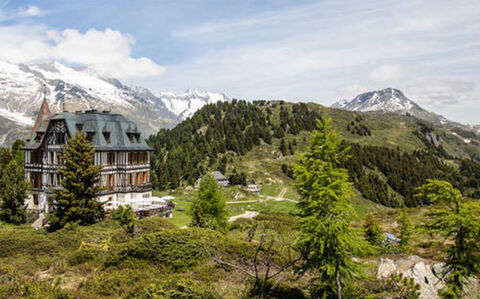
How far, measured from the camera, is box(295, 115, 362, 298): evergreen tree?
13823 millimetres

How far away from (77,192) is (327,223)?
2718cm

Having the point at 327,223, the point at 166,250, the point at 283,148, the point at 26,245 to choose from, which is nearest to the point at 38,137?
the point at 26,245

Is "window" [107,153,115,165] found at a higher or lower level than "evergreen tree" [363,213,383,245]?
higher

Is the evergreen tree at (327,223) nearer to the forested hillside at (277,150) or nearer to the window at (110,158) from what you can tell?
the window at (110,158)

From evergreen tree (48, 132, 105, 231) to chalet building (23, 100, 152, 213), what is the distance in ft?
29.3

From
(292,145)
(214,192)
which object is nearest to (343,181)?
(214,192)

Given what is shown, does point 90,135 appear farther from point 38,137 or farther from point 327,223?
point 327,223

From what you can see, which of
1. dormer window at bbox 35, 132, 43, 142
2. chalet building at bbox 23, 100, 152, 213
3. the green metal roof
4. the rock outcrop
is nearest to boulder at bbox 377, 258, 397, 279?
the rock outcrop

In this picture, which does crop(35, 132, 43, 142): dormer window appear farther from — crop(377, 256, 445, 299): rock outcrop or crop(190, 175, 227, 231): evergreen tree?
crop(377, 256, 445, 299): rock outcrop

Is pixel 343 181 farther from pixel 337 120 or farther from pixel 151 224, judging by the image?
pixel 337 120

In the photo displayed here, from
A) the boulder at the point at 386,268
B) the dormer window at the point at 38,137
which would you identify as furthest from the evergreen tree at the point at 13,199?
the boulder at the point at 386,268

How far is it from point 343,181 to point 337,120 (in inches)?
6276

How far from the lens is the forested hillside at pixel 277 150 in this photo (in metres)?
87.9

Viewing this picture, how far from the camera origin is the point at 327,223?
548 inches
